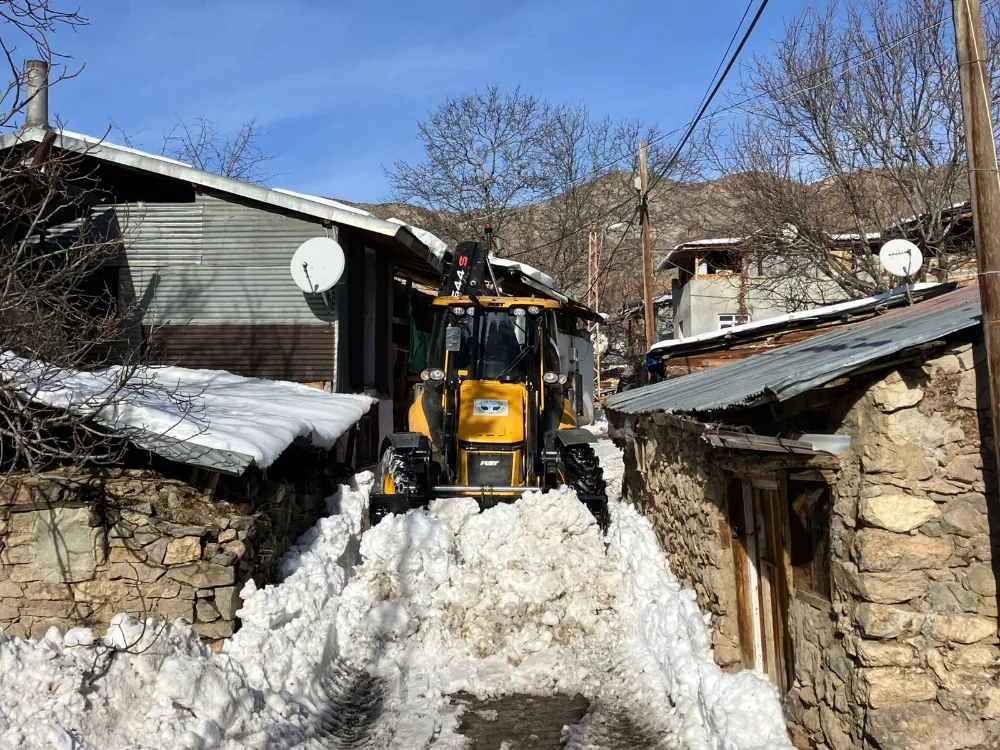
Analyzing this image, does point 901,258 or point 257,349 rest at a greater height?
point 901,258

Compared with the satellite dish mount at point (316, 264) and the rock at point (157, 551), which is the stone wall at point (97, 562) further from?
the satellite dish mount at point (316, 264)

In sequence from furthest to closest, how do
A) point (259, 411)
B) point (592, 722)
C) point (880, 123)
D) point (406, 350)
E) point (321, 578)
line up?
point (880, 123)
point (406, 350)
point (259, 411)
point (321, 578)
point (592, 722)

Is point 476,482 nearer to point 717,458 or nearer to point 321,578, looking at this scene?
point 321,578

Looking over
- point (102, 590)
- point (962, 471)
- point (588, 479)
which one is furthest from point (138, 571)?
point (962, 471)

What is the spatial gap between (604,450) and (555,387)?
35.1 ft

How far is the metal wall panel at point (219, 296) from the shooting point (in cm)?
1288

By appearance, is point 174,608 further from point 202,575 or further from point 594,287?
point 594,287

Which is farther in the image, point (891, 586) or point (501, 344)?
point (501, 344)

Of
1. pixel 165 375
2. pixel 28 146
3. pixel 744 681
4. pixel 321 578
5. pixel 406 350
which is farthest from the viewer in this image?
pixel 406 350

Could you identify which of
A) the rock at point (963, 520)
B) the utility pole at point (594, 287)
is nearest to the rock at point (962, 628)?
the rock at point (963, 520)

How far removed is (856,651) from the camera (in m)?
4.61

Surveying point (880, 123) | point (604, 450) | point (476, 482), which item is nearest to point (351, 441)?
point (476, 482)

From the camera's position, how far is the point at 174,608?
643 centimetres

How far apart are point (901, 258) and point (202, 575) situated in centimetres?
905
